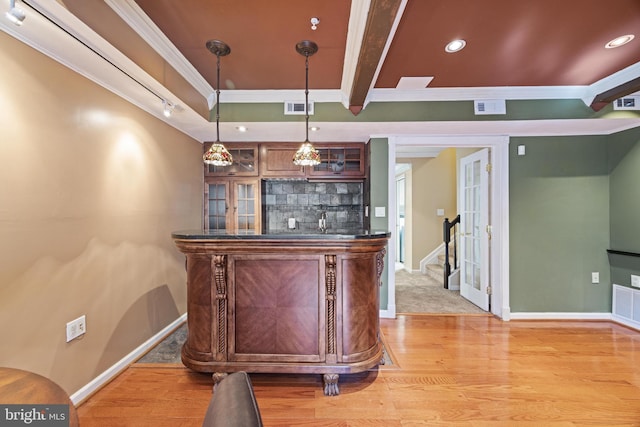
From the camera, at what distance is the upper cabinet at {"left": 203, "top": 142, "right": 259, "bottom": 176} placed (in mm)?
3748

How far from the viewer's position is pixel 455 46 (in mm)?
2127

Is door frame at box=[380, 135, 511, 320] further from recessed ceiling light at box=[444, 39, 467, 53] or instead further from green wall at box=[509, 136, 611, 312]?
recessed ceiling light at box=[444, 39, 467, 53]

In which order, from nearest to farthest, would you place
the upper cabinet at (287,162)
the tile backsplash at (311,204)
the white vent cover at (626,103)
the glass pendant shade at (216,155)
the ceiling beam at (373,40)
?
the ceiling beam at (373,40) < the glass pendant shade at (216,155) < the white vent cover at (626,103) < the upper cabinet at (287,162) < the tile backsplash at (311,204)

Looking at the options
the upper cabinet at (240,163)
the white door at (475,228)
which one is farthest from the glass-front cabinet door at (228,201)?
the white door at (475,228)

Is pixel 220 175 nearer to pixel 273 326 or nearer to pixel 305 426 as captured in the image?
pixel 273 326

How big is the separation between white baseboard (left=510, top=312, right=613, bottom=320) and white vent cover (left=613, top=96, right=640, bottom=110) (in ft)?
7.67

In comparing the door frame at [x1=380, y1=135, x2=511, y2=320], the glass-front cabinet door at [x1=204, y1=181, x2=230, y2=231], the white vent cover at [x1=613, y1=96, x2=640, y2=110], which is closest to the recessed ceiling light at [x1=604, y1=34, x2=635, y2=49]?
the white vent cover at [x1=613, y1=96, x2=640, y2=110]

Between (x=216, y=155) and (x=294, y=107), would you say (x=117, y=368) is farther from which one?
(x=294, y=107)

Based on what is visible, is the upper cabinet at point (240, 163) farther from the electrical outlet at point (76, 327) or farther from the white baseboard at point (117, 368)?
the electrical outlet at point (76, 327)

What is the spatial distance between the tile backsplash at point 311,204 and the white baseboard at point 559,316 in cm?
225

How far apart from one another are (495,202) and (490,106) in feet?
3.79

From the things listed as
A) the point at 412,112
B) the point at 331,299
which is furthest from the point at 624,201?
the point at 331,299

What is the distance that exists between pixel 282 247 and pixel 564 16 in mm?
2426

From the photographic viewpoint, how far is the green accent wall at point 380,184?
11.1 feet
